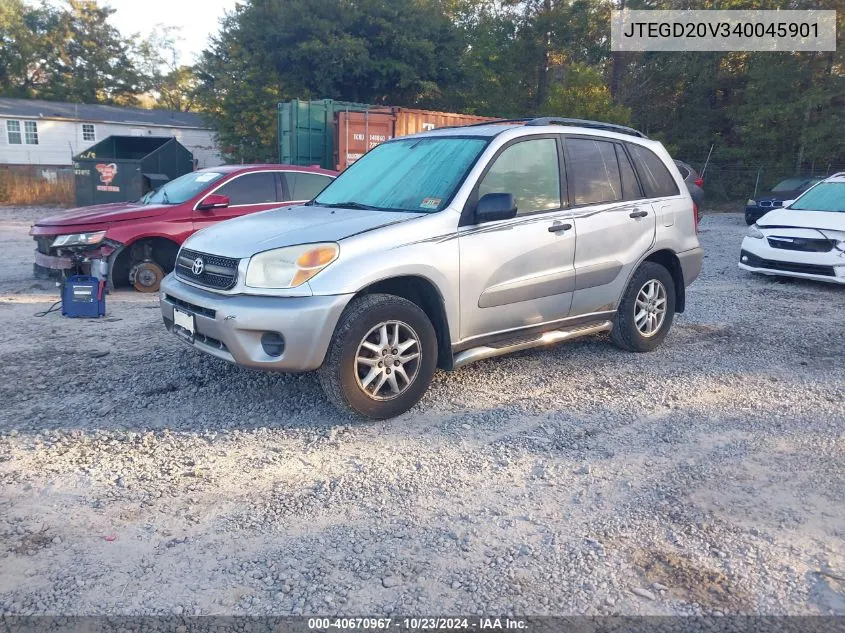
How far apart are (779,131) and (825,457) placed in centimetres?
2723

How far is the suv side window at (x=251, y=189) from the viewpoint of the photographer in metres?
8.64

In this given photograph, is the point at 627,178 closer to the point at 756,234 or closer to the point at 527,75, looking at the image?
the point at 756,234

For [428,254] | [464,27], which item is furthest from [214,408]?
[464,27]

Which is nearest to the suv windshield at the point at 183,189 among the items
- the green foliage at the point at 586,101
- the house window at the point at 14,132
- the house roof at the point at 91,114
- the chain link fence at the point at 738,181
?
the green foliage at the point at 586,101

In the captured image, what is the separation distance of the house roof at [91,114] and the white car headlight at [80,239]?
106 ft

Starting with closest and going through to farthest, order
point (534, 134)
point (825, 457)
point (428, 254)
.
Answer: point (825, 457)
point (428, 254)
point (534, 134)

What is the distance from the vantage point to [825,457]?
157 inches

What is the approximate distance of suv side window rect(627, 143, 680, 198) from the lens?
588cm

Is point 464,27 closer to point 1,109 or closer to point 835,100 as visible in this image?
point 835,100

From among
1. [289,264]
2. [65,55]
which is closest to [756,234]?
[289,264]

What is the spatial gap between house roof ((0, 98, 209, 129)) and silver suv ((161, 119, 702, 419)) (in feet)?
118

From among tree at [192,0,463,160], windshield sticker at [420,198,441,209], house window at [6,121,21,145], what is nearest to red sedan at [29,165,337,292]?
windshield sticker at [420,198,441,209]

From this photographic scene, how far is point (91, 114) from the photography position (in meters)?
39.7

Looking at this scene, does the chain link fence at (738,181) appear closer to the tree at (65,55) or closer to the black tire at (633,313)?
the black tire at (633,313)
